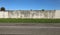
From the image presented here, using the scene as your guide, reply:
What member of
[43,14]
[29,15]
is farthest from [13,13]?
[43,14]

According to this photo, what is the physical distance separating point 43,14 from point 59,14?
4.50 metres

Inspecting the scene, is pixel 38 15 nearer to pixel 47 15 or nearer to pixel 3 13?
→ pixel 47 15

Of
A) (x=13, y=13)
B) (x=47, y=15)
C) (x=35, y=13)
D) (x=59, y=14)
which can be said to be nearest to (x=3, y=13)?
(x=13, y=13)

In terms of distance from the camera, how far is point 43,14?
44.6 meters

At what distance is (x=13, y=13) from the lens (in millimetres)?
44750

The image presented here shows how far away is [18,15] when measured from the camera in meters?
44.6

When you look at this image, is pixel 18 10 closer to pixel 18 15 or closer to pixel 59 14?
pixel 18 15

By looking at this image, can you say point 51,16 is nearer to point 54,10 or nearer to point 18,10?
point 54,10

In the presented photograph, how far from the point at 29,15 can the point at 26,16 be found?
0.87m

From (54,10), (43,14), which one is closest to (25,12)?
(43,14)

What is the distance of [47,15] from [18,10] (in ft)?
26.9

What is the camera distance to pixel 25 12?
44344 millimetres

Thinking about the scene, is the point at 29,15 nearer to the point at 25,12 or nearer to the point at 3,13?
the point at 25,12

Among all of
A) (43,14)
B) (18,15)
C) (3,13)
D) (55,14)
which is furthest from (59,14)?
(3,13)
